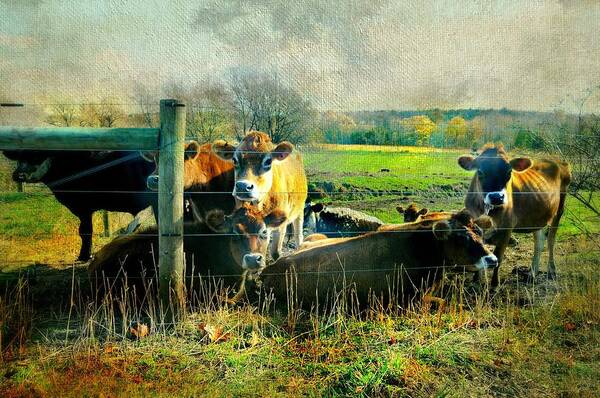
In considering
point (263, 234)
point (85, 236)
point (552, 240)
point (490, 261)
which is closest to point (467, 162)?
point (490, 261)

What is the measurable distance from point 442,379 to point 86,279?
3.63m

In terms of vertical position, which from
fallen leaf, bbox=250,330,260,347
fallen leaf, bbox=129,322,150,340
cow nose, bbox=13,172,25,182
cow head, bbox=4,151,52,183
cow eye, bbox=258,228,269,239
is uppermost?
cow head, bbox=4,151,52,183

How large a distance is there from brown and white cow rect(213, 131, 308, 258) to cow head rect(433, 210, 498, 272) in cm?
169

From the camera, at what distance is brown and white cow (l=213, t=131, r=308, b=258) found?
5.68 m

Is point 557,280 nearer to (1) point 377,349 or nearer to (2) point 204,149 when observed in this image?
(1) point 377,349

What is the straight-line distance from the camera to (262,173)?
5.93 meters

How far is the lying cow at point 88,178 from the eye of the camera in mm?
5824

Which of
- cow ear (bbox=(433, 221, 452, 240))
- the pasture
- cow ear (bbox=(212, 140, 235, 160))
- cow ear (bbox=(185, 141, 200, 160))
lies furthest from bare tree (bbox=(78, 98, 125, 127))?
cow ear (bbox=(433, 221, 452, 240))

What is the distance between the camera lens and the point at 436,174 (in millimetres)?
6184

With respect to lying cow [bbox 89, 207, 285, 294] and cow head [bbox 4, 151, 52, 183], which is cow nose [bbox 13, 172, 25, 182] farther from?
lying cow [bbox 89, 207, 285, 294]

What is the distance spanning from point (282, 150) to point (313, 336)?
6.61 ft

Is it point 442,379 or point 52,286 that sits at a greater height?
point 52,286

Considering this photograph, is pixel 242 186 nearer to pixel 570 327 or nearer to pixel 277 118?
pixel 277 118

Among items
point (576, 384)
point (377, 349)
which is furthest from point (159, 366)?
point (576, 384)
